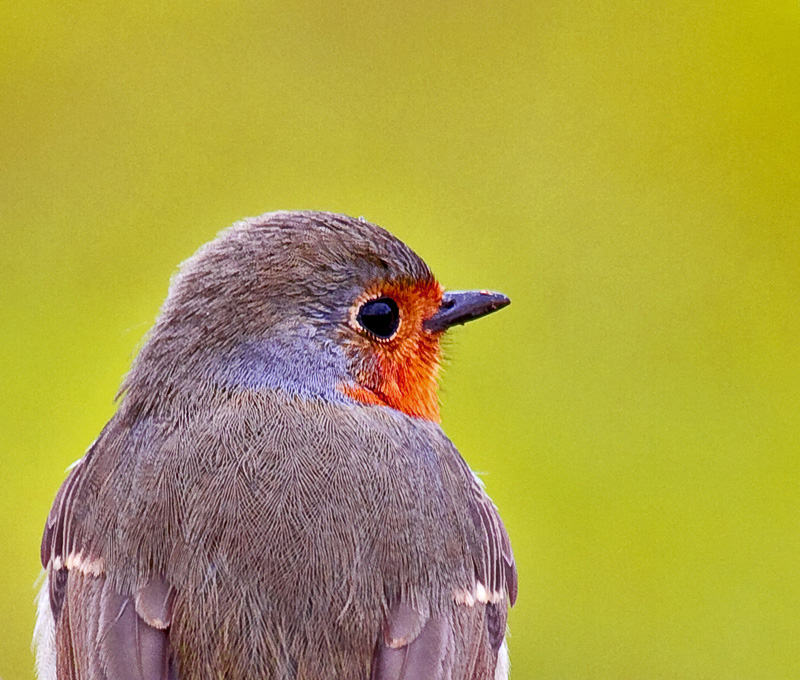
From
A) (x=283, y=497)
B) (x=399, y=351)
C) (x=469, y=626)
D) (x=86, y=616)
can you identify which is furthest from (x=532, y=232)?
(x=86, y=616)

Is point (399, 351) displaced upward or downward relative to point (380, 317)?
downward

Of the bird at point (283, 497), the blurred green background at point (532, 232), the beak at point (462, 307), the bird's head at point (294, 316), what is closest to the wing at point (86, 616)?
the bird at point (283, 497)

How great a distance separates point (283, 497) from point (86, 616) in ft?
2.24

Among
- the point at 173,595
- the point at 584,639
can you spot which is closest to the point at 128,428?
the point at 173,595

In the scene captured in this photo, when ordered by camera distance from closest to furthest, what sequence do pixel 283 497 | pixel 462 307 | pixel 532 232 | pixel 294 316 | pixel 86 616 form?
1. pixel 283 497
2. pixel 86 616
3. pixel 294 316
4. pixel 462 307
5. pixel 532 232

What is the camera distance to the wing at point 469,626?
4.55m

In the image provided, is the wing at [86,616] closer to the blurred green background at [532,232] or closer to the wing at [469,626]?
the wing at [469,626]

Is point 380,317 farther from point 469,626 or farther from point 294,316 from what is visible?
point 469,626

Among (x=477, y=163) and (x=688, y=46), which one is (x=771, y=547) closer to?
(x=477, y=163)

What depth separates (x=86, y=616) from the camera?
15.5ft

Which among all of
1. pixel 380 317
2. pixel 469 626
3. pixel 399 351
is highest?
pixel 380 317

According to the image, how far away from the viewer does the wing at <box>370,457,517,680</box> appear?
4.55 meters

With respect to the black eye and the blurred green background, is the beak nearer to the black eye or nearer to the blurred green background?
the black eye

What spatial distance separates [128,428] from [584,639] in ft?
9.51
